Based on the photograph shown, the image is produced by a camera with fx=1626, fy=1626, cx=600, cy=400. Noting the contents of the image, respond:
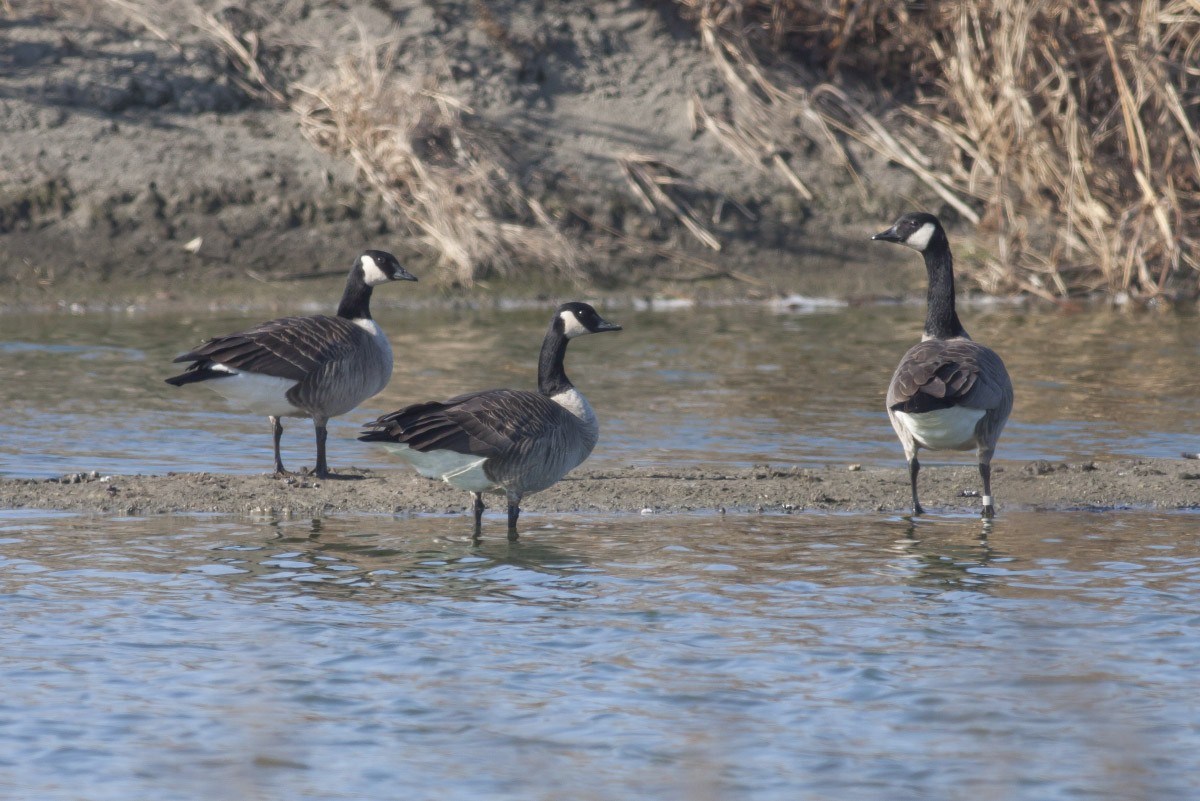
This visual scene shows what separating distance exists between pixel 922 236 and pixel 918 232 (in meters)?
0.04

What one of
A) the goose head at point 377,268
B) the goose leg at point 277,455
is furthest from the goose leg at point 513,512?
the goose head at point 377,268

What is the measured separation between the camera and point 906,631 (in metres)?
6.72

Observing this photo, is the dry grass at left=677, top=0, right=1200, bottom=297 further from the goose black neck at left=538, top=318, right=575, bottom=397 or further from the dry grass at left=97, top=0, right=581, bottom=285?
the goose black neck at left=538, top=318, right=575, bottom=397

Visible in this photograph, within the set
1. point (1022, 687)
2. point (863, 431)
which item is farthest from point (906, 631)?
point (863, 431)

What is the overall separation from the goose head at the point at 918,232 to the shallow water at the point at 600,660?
246cm

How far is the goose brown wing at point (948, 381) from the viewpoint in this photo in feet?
28.5

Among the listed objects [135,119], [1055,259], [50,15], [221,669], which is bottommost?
[221,669]

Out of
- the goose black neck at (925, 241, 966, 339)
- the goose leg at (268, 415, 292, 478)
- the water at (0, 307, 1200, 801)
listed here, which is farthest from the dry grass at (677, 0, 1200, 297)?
the goose leg at (268, 415, 292, 478)

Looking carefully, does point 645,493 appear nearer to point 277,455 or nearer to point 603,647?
point 277,455

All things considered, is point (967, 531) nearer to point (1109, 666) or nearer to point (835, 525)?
point (835, 525)

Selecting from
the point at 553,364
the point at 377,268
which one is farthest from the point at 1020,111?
the point at 553,364

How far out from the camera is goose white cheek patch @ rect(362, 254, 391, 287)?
36.0 feet

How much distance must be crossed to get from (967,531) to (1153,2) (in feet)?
35.7

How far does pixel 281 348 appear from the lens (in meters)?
9.73
